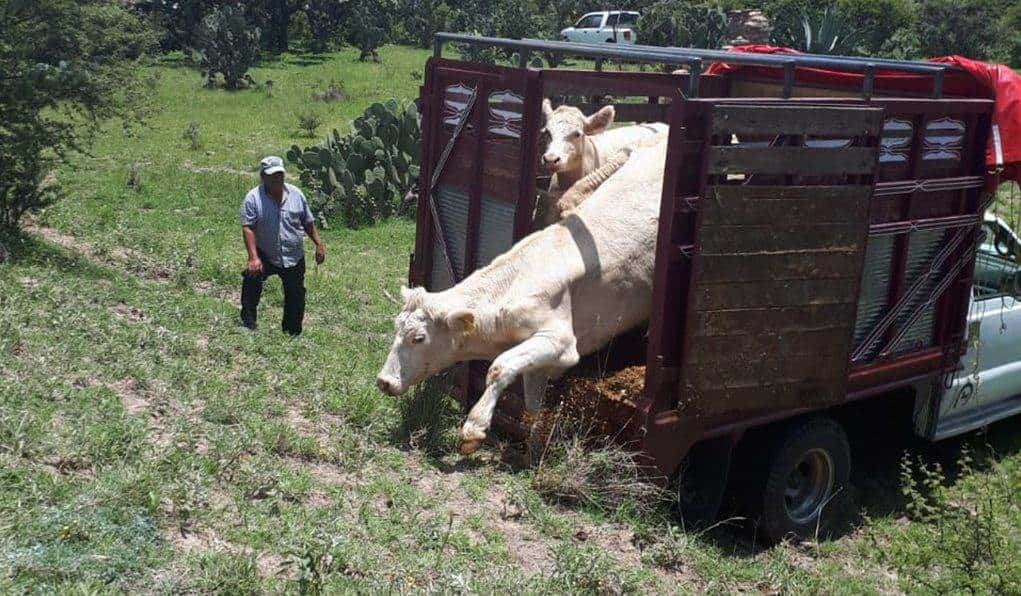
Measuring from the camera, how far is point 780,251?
5.82 metres

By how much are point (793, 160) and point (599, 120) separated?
2.01 meters

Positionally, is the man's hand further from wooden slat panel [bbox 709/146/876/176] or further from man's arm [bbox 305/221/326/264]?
wooden slat panel [bbox 709/146/876/176]

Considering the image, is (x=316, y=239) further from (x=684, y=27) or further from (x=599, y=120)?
(x=684, y=27)

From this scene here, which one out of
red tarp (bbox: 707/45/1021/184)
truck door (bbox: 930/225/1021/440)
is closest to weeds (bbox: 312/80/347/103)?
truck door (bbox: 930/225/1021/440)

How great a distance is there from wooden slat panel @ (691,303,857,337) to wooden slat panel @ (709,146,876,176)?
75 centimetres

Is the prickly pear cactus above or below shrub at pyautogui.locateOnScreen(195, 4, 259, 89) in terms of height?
below

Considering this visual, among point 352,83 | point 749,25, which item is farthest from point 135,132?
point 749,25

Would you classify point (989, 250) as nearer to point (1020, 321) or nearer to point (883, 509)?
point (1020, 321)

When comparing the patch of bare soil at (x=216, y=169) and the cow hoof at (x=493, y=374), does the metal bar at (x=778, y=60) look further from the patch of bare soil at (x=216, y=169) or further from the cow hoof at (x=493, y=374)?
the patch of bare soil at (x=216, y=169)

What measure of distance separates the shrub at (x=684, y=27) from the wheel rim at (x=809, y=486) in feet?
92.8

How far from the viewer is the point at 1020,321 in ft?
26.2

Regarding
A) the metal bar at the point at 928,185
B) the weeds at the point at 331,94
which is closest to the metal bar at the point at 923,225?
the metal bar at the point at 928,185

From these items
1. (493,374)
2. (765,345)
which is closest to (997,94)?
(765,345)

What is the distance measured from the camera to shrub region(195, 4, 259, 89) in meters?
25.7
